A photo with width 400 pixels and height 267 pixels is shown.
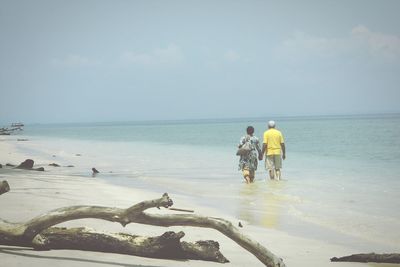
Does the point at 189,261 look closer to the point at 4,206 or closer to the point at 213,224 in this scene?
the point at 213,224

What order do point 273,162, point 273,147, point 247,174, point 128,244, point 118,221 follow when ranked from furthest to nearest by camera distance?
point 273,162, point 273,147, point 247,174, point 128,244, point 118,221

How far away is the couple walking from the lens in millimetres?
13617

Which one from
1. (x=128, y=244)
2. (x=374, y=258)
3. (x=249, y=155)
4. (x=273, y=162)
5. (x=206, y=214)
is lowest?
(x=206, y=214)

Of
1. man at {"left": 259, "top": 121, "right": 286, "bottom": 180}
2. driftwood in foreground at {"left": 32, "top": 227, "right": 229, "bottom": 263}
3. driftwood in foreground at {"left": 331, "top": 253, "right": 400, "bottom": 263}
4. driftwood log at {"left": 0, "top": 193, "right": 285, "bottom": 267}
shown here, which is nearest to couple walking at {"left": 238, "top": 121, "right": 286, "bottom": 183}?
man at {"left": 259, "top": 121, "right": 286, "bottom": 180}

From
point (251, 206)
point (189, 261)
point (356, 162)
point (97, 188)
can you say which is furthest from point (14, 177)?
point (356, 162)

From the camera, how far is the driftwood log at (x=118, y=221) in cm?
434

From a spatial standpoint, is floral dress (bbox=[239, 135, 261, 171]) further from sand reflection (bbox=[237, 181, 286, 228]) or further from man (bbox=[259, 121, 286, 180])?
man (bbox=[259, 121, 286, 180])

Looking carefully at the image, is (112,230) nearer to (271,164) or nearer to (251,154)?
(251,154)

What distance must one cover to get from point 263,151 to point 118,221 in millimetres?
10111

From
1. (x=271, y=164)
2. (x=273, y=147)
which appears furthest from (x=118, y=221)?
(x=271, y=164)

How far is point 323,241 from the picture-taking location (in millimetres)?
6633

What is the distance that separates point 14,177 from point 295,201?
7.37 meters

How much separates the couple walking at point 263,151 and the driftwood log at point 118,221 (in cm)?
862

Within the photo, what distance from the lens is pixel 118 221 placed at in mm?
4613
